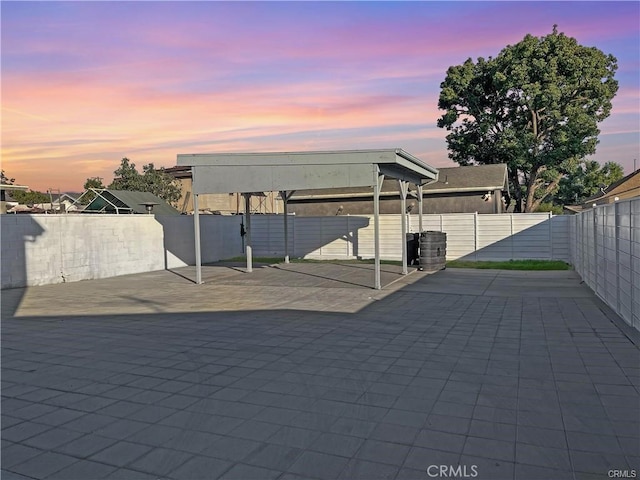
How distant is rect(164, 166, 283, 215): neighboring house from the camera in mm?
39312

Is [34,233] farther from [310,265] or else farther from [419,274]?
[419,274]

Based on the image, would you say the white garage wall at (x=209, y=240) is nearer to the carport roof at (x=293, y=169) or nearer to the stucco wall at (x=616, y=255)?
the carport roof at (x=293, y=169)

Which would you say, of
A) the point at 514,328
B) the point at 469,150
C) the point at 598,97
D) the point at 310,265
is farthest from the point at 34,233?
the point at 598,97

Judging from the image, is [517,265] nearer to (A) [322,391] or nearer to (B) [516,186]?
(A) [322,391]

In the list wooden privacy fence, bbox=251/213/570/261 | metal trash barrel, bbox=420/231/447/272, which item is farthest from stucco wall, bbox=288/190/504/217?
metal trash barrel, bbox=420/231/447/272

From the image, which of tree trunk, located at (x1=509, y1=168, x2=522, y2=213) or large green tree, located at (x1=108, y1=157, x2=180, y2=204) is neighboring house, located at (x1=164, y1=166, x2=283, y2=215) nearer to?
large green tree, located at (x1=108, y1=157, x2=180, y2=204)

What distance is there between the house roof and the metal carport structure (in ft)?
35.3

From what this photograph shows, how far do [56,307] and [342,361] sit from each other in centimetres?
749

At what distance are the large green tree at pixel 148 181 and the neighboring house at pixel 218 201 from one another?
1105 mm

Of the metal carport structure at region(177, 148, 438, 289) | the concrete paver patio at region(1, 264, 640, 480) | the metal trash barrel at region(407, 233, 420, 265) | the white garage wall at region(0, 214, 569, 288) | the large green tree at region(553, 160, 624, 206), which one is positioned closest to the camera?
the concrete paver patio at region(1, 264, 640, 480)

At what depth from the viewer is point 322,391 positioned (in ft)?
16.9

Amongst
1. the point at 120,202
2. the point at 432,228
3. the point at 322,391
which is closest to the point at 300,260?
the point at 432,228

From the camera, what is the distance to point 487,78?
31750 millimetres

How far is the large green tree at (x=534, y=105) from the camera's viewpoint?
28.4 metres
